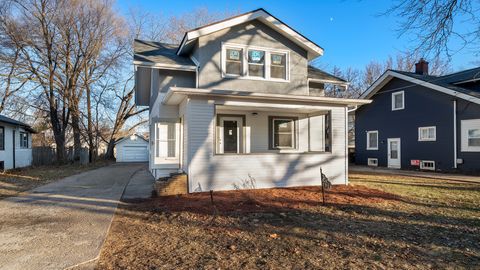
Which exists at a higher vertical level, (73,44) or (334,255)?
(73,44)

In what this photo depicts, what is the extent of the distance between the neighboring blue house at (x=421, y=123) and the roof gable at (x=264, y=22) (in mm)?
6048

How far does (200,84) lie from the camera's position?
1028 centimetres

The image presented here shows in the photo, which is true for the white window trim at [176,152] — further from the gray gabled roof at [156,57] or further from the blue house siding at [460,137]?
the blue house siding at [460,137]

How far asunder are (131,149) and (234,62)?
22.4m

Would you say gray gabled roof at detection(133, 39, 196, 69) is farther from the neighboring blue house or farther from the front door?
the neighboring blue house

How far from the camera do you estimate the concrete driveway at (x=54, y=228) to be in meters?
3.99

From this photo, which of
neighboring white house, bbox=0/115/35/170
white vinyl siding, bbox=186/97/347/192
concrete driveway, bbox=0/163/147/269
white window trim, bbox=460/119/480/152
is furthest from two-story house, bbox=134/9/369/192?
neighboring white house, bbox=0/115/35/170

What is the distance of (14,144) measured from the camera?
19.6 meters

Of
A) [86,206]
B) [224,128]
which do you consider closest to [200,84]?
[224,128]

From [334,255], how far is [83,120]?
28905 mm

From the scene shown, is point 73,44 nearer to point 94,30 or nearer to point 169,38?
point 94,30

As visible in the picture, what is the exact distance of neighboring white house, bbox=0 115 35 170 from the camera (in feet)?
58.9

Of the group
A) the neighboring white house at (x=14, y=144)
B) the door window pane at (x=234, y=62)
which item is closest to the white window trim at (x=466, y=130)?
the door window pane at (x=234, y=62)

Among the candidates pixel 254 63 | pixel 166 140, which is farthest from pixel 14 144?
pixel 254 63
